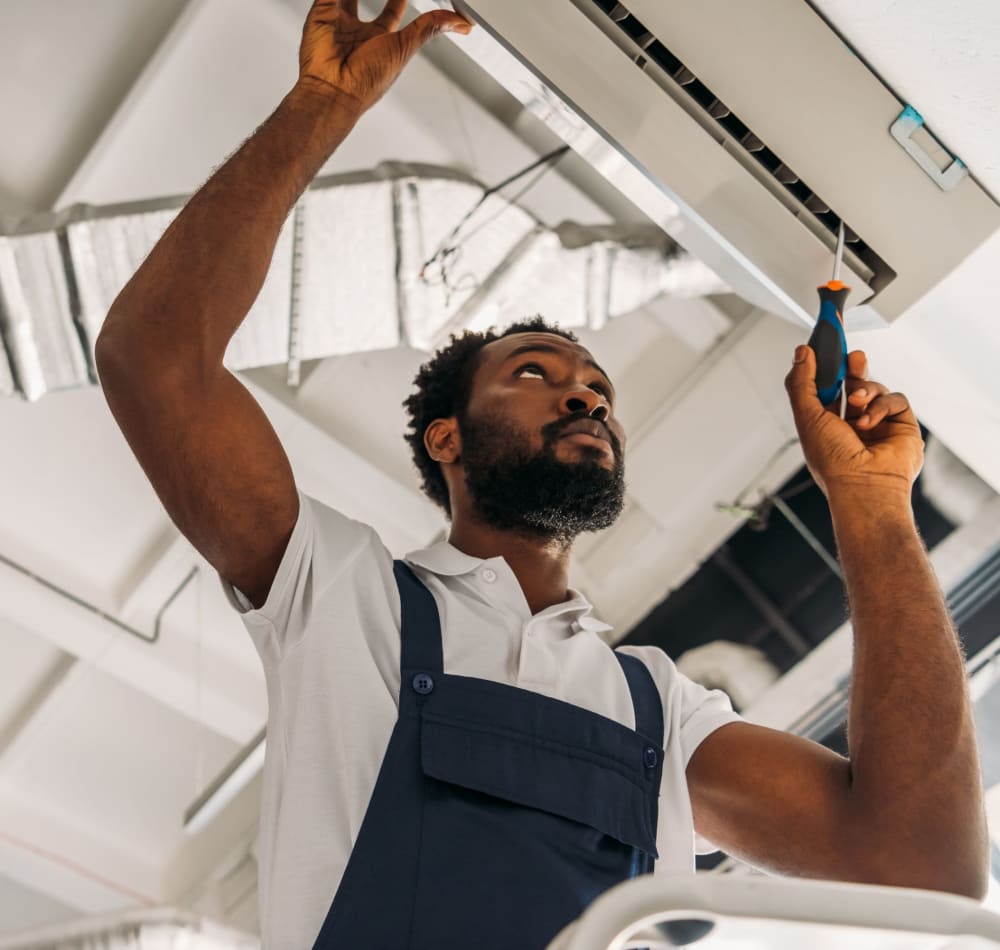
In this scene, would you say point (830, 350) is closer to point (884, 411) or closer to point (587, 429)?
point (884, 411)

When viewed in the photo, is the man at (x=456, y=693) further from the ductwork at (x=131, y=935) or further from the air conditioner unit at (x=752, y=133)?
the ductwork at (x=131, y=935)

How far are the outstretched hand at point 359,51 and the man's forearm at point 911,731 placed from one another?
0.73 meters

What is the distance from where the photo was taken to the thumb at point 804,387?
131 cm

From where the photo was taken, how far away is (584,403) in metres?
1.48

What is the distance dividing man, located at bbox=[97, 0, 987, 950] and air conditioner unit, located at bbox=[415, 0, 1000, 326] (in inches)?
4.9

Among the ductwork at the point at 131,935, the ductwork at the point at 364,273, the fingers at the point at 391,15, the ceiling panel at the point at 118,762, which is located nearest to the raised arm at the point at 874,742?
the fingers at the point at 391,15

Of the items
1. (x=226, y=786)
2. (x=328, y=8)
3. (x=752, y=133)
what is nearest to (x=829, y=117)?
(x=752, y=133)

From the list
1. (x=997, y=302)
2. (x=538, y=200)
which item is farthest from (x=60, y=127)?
(x=997, y=302)

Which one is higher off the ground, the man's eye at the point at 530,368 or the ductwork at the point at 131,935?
the man's eye at the point at 530,368

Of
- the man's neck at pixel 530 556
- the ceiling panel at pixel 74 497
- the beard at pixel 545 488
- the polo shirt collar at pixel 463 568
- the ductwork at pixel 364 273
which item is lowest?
the polo shirt collar at pixel 463 568

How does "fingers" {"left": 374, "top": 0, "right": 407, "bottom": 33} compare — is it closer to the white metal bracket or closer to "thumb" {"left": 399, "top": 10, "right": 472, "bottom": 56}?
"thumb" {"left": 399, "top": 10, "right": 472, "bottom": 56}

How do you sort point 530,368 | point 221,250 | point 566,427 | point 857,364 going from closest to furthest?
point 221,250 → point 857,364 → point 566,427 → point 530,368

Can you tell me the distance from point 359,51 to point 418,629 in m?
0.63

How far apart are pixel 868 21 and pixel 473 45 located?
437 millimetres
